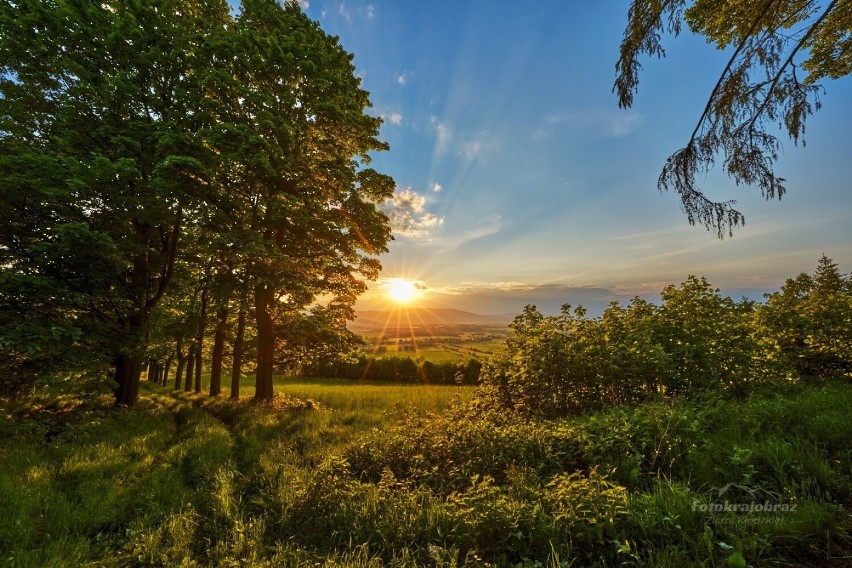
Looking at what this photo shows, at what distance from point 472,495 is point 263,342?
1239 centimetres

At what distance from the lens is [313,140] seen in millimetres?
12891

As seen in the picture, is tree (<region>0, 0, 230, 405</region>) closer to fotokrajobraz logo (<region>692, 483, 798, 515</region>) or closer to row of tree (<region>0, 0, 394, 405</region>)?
row of tree (<region>0, 0, 394, 405</region>)

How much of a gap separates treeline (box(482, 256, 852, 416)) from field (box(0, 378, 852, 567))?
1.04 metres

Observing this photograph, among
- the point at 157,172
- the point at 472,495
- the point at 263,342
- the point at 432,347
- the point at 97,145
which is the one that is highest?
the point at 97,145

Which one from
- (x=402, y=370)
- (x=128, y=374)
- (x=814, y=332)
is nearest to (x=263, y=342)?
(x=128, y=374)

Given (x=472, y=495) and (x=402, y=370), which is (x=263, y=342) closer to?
(x=472, y=495)

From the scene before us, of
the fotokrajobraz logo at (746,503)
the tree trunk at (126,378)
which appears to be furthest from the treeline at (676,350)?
the tree trunk at (126,378)

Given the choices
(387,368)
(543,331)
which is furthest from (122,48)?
(387,368)

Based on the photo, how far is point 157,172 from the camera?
9.56 meters

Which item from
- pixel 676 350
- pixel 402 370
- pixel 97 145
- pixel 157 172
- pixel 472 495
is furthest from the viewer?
pixel 402 370

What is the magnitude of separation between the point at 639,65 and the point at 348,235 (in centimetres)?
1091

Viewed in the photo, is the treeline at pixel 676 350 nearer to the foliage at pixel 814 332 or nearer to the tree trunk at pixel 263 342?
the foliage at pixel 814 332

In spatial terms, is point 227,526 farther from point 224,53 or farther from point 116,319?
point 224,53

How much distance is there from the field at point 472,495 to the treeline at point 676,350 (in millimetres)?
1044
